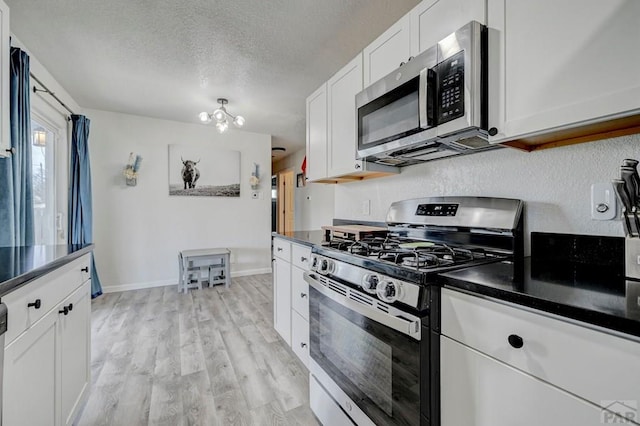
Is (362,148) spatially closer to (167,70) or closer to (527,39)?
(527,39)

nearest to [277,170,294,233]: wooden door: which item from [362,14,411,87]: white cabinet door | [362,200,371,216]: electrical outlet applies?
[362,200,371,216]: electrical outlet

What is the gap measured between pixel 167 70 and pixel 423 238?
9.04ft

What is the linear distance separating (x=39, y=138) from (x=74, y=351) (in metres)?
2.68

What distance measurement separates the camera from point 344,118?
2.01 m

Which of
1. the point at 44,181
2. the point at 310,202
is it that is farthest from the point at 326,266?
the point at 310,202

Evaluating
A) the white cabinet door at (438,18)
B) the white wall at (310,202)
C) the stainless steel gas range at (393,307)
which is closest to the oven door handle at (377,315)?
the stainless steel gas range at (393,307)

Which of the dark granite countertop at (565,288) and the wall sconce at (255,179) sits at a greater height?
the wall sconce at (255,179)

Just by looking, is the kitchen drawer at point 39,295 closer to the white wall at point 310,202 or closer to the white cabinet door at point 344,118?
the white cabinet door at point 344,118

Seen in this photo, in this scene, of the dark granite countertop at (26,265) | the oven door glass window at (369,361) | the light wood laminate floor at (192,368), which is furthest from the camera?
the light wood laminate floor at (192,368)

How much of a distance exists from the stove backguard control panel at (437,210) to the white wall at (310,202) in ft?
10.9

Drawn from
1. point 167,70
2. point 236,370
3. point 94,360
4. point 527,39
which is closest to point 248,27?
point 167,70

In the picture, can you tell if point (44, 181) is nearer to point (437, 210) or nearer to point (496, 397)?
point (437, 210)

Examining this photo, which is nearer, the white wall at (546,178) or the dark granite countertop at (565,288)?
the dark granite countertop at (565,288)

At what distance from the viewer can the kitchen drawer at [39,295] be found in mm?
887
